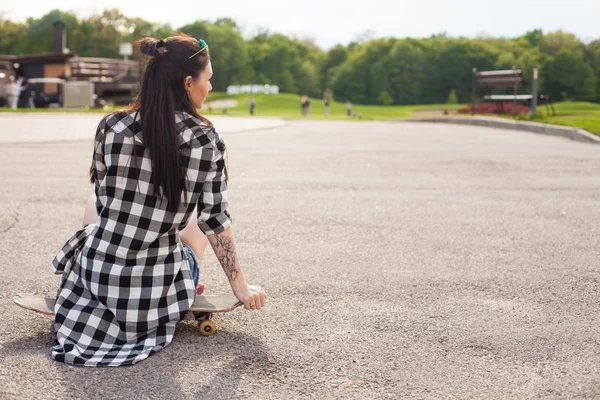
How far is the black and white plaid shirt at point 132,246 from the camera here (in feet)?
9.49

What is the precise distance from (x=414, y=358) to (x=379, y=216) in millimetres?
3220

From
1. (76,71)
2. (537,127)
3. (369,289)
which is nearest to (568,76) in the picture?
(76,71)

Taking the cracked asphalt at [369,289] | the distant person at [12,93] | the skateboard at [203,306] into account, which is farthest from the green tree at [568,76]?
the skateboard at [203,306]

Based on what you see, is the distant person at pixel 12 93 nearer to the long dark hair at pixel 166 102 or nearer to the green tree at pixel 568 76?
the long dark hair at pixel 166 102

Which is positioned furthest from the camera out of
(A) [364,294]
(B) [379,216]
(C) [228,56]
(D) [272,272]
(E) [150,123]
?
(C) [228,56]

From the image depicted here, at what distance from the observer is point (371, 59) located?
89.1 metres

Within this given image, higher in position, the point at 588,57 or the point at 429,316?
the point at 588,57

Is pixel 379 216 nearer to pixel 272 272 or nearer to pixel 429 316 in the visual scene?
pixel 272 272

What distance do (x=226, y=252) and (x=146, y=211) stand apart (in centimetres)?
36

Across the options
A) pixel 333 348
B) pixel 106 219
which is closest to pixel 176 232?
pixel 106 219

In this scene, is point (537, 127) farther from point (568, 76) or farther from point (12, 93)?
point (568, 76)

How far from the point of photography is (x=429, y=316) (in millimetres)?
3516

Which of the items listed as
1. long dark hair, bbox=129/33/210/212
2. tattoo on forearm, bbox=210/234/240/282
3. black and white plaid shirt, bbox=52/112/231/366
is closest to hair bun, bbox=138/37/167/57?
long dark hair, bbox=129/33/210/212

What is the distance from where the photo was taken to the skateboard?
10.3 ft
